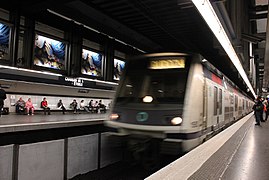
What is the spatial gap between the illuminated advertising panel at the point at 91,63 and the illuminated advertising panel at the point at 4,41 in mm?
4023

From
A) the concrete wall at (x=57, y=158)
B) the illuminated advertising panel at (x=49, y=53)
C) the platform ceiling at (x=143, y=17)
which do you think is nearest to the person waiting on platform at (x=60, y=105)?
the illuminated advertising panel at (x=49, y=53)

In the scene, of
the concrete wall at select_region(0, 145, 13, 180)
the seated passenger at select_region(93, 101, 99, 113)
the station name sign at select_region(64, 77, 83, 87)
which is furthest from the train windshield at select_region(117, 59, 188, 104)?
the seated passenger at select_region(93, 101, 99, 113)

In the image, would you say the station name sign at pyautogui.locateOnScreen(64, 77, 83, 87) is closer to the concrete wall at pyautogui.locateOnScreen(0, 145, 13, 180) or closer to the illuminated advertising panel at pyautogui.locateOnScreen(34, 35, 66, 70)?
the illuminated advertising panel at pyautogui.locateOnScreen(34, 35, 66, 70)

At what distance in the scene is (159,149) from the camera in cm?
429

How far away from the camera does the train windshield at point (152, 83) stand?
4.57m

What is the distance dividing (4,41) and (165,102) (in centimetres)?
776

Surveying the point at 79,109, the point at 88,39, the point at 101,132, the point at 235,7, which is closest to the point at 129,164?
the point at 101,132

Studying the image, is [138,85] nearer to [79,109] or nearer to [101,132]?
[101,132]

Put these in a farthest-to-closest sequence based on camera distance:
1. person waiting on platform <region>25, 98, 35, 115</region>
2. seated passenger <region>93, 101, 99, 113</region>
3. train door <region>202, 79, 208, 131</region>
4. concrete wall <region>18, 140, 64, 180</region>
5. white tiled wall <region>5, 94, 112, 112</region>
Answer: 1. seated passenger <region>93, 101, 99, 113</region>
2. white tiled wall <region>5, 94, 112, 112</region>
3. person waiting on platform <region>25, 98, 35, 115</region>
4. train door <region>202, 79, 208, 131</region>
5. concrete wall <region>18, 140, 64, 180</region>

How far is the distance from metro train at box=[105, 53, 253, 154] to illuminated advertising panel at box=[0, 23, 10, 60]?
256 inches

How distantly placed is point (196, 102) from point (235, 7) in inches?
190

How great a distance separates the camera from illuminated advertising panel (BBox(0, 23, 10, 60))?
9.36m

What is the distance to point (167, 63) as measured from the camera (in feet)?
15.9

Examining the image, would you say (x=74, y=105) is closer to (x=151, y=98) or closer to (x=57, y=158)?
(x=57, y=158)
